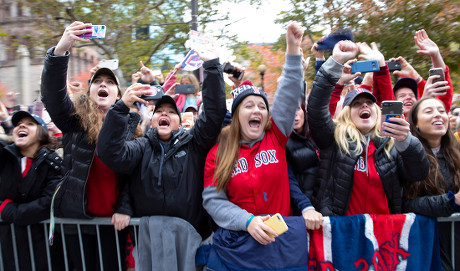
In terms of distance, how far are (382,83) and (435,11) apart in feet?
12.1

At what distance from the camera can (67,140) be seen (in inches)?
119

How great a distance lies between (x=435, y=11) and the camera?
20.3 ft

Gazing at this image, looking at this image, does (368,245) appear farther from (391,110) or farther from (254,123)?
(254,123)

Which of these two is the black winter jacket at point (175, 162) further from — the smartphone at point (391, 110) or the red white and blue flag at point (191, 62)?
the red white and blue flag at point (191, 62)

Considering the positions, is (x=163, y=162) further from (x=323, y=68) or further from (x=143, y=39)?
(x=143, y=39)

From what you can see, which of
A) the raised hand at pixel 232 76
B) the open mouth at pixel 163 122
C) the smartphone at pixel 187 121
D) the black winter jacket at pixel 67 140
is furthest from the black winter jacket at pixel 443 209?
the smartphone at pixel 187 121

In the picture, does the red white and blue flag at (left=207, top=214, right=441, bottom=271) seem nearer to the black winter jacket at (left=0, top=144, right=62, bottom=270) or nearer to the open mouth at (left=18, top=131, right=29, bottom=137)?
the black winter jacket at (left=0, top=144, right=62, bottom=270)

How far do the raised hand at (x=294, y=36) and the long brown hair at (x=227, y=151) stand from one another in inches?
23.0

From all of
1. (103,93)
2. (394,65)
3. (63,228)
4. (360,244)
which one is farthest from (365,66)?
(63,228)

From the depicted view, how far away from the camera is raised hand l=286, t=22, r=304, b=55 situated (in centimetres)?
261

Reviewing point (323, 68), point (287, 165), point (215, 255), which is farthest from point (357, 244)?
point (323, 68)

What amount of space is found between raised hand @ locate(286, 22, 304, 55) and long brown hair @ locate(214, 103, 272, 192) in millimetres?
585

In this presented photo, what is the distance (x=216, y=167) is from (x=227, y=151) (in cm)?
15

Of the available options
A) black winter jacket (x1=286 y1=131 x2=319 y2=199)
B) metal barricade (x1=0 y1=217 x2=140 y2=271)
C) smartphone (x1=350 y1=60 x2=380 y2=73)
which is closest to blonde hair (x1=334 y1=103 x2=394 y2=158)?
black winter jacket (x1=286 y1=131 x2=319 y2=199)
